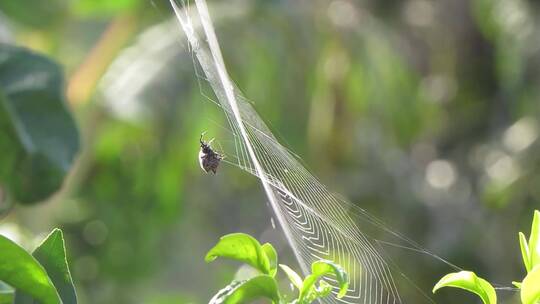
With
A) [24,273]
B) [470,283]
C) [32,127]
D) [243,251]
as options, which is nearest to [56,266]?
[24,273]

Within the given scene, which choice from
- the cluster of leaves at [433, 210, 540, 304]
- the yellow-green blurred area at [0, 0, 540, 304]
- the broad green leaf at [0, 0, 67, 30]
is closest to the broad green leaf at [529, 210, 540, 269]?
the cluster of leaves at [433, 210, 540, 304]

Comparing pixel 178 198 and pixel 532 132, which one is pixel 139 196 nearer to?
pixel 178 198

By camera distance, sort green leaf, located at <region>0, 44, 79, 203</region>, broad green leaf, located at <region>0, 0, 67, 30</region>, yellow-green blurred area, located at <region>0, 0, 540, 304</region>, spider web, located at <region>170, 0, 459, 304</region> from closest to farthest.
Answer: spider web, located at <region>170, 0, 459, 304</region> < green leaf, located at <region>0, 44, 79, 203</region> < broad green leaf, located at <region>0, 0, 67, 30</region> < yellow-green blurred area, located at <region>0, 0, 540, 304</region>

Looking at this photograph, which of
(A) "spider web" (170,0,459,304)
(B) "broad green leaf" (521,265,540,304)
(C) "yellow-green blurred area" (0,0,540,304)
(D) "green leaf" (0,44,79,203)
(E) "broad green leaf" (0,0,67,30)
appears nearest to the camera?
(B) "broad green leaf" (521,265,540,304)

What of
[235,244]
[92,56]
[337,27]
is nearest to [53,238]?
[235,244]

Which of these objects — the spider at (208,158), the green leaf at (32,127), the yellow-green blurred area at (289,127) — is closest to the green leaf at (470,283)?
the spider at (208,158)

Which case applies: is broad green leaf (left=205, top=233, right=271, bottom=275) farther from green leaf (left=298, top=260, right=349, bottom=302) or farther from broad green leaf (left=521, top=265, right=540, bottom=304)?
broad green leaf (left=521, top=265, right=540, bottom=304)
